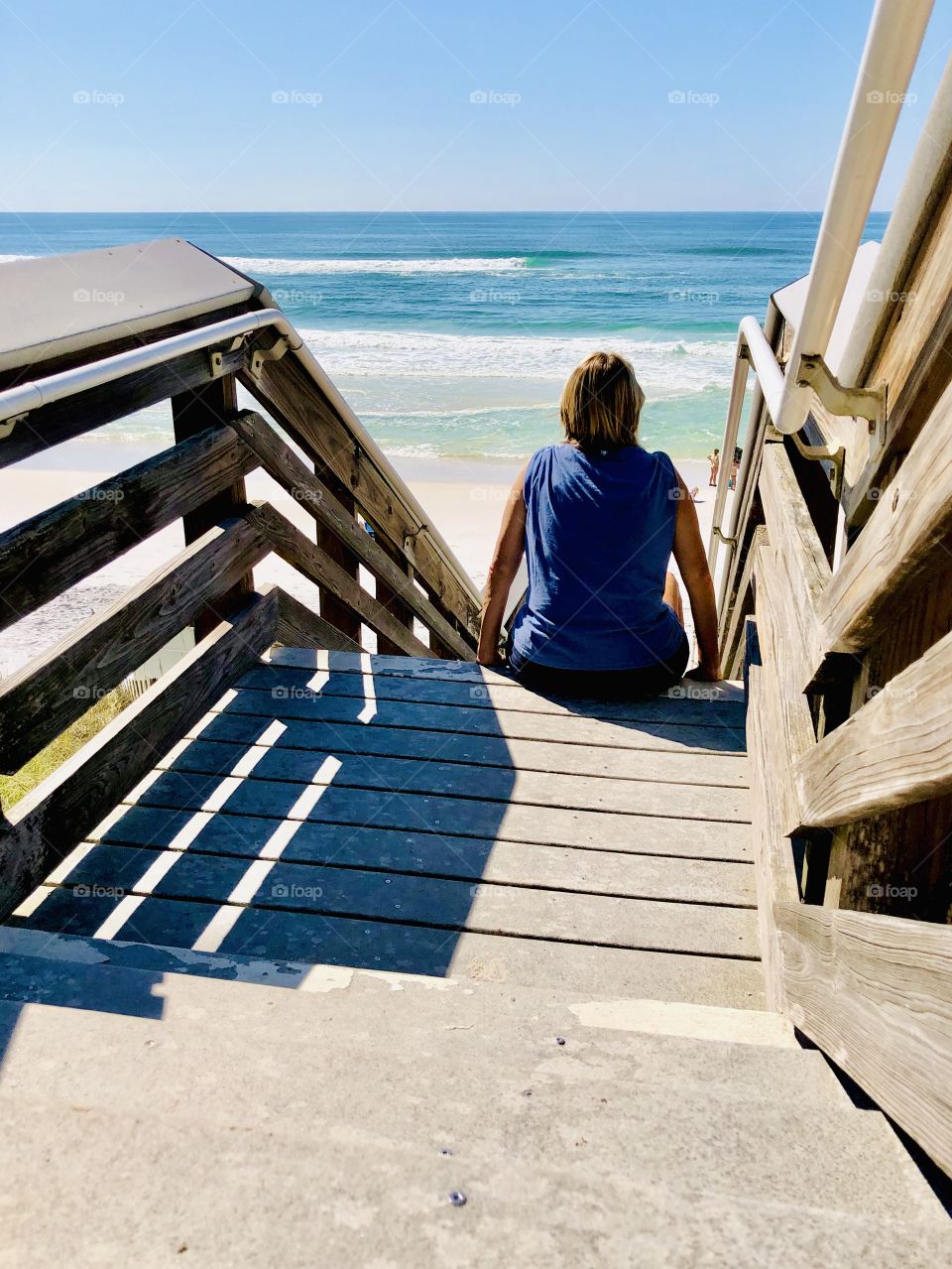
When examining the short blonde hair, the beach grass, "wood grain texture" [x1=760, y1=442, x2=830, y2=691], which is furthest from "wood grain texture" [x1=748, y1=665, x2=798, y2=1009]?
the beach grass

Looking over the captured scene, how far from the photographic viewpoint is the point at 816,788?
1376mm

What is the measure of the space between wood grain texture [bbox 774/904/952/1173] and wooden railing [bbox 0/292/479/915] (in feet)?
4.61

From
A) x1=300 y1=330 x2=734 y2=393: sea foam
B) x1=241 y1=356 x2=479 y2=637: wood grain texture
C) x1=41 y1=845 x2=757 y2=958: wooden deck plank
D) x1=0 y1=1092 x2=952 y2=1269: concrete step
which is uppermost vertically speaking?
x1=300 y1=330 x2=734 y2=393: sea foam

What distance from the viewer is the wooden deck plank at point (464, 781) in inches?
97.0

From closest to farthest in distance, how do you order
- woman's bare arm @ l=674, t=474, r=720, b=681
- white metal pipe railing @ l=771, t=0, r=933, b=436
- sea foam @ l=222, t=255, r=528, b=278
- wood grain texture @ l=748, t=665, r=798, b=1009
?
white metal pipe railing @ l=771, t=0, r=933, b=436 < wood grain texture @ l=748, t=665, r=798, b=1009 < woman's bare arm @ l=674, t=474, r=720, b=681 < sea foam @ l=222, t=255, r=528, b=278

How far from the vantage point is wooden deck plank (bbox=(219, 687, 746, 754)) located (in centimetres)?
280

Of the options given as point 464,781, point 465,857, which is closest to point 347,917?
point 465,857

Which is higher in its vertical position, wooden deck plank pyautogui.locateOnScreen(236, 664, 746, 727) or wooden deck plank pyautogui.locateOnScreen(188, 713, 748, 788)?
wooden deck plank pyautogui.locateOnScreen(236, 664, 746, 727)

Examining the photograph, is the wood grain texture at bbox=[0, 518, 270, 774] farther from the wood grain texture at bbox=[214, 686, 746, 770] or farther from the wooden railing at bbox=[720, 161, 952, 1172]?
the wooden railing at bbox=[720, 161, 952, 1172]

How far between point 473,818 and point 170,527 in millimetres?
9066

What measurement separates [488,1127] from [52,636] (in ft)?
24.4

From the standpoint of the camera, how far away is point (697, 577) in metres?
3.04

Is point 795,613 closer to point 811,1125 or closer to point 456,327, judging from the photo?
point 811,1125

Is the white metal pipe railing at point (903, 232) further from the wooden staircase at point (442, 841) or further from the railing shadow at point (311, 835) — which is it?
the railing shadow at point (311, 835)
